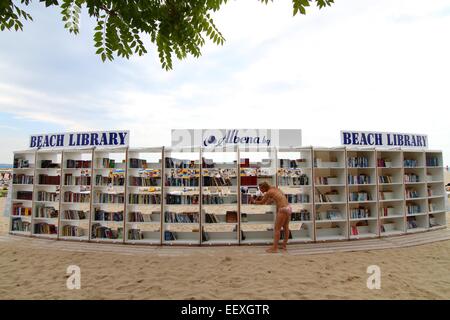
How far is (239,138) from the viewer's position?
6219 millimetres

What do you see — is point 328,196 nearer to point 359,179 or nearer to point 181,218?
point 359,179

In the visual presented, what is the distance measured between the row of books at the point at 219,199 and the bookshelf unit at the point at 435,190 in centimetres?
619

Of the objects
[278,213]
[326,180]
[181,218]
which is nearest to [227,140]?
[278,213]

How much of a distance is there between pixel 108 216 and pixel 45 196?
2.15 m

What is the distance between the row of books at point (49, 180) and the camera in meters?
6.91

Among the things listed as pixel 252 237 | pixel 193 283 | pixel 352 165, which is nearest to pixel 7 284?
pixel 193 283

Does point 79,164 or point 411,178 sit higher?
point 79,164

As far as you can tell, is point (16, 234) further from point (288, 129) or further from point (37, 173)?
point (288, 129)

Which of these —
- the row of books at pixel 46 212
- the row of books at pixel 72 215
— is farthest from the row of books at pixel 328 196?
the row of books at pixel 46 212

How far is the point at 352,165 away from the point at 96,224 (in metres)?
7.13

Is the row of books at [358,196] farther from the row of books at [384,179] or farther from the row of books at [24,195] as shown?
the row of books at [24,195]

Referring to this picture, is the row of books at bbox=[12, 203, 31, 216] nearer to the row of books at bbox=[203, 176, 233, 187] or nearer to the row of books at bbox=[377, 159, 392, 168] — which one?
the row of books at bbox=[203, 176, 233, 187]

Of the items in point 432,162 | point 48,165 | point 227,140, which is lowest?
point 48,165
